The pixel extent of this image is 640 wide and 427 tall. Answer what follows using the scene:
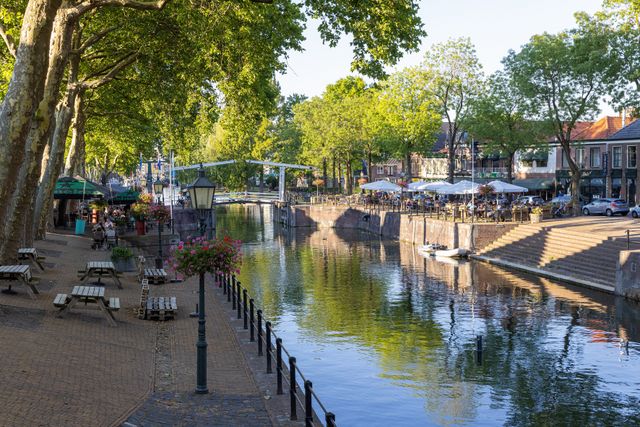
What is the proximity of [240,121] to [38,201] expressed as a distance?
10849mm

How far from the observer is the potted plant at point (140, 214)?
45928 millimetres

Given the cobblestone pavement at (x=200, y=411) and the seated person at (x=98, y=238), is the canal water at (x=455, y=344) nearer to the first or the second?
the cobblestone pavement at (x=200, y=411)

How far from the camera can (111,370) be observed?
14.7 metres

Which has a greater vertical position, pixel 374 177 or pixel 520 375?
pixel 374 177

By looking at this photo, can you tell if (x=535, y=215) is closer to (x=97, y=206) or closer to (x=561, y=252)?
(x=561, y=252)

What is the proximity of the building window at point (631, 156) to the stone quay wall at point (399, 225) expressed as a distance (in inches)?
821

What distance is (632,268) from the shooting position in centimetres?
2870

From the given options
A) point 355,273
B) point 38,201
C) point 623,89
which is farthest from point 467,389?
point 623,89

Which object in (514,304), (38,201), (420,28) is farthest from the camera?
(38,201)

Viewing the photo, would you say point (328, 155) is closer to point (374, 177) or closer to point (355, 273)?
point (374, 177)

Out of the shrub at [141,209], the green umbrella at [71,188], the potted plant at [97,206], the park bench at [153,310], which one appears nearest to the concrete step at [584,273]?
the park bench at [153,310]

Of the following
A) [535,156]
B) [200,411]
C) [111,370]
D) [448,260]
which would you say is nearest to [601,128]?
[535,156]

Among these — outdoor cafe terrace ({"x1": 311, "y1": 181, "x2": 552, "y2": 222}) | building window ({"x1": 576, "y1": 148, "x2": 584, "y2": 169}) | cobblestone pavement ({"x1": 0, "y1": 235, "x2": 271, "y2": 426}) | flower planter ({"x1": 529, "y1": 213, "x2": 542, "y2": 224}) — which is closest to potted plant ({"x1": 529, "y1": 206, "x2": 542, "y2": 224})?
flower planter ({"x1": 529, "y1": 213, "x2": 542, "y2": 224})

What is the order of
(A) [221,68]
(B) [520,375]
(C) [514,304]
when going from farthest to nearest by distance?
1. (C) [514,304]
2. (A) [221,68]
3. (B) [520,375]
